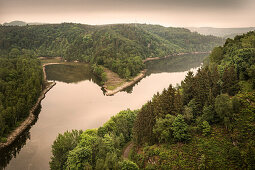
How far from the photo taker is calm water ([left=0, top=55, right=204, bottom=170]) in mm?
56938

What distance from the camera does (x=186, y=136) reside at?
4353 cm

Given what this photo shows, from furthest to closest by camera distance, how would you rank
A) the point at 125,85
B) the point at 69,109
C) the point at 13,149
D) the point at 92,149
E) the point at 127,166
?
1. the point at 125,85
2. the point at 69,109
3. the point at 13,149
4. the point at 92,149
5. the point at 127,166

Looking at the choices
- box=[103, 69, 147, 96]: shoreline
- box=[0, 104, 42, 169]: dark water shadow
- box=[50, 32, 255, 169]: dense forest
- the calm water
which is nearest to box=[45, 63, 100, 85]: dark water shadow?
the calm water

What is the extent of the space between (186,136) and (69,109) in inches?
2390

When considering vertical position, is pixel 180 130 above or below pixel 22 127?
above

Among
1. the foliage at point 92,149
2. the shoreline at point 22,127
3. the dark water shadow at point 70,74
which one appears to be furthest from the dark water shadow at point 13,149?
the dark water shadow at point 70,74

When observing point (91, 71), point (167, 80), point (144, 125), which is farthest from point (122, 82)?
point (144, 125)

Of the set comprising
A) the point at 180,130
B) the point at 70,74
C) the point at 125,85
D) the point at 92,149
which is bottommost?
the point at 125,85

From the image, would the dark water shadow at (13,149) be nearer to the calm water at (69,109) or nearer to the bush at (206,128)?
the calm water at (69,109)

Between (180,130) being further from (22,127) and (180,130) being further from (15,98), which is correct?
(15,98)

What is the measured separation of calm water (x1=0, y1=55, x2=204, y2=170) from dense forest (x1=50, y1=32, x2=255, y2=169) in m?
16.9

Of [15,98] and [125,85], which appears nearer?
[15,98]

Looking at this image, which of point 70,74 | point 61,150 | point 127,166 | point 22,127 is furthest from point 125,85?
point 127,166

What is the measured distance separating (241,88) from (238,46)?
38.3 metres
